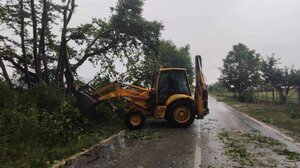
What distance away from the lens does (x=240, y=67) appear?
58062mm

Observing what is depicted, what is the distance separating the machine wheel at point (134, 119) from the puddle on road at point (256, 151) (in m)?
3.51

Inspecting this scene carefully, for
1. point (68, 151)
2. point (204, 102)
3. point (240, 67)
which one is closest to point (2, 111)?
point (68, 151)

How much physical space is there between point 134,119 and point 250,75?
4093 cm

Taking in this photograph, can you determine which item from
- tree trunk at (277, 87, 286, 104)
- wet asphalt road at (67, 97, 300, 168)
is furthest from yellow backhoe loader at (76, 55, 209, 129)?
tree trunk at (277, 87, 286, 104)

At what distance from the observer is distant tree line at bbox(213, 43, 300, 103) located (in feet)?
113

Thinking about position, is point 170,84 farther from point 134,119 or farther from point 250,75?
point 250,75

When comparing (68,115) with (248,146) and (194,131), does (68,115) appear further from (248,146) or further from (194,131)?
(248,146)

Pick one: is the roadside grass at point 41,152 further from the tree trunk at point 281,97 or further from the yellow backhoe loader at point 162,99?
the tree trunk at point 281,97

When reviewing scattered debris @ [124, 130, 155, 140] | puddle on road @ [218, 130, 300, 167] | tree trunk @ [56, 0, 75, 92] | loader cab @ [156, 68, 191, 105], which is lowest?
puddle on road @ [218, 130, 300, 167]

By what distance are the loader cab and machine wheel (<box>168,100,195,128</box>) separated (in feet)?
1.86

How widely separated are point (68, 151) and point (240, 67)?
167 ft

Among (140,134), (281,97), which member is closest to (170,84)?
(140,134)

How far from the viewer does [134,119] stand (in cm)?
1552

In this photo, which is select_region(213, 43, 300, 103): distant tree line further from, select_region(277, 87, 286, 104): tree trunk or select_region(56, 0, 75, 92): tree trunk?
select_region(56, 0, 75, 92): tree trunk
